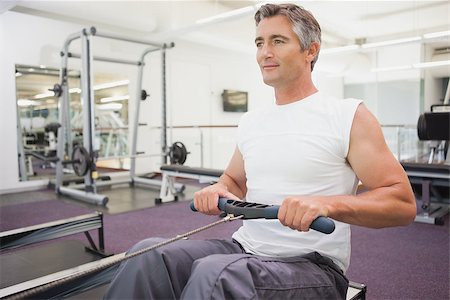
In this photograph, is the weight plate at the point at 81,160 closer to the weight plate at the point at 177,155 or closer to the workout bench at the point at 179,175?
the workout bench at the point at 179,175

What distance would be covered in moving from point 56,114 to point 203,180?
10.4ft

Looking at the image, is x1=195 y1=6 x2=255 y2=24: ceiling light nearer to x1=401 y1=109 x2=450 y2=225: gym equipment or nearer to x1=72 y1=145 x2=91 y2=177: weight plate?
x1=401 y1=109 x2=450 y2=225: gym equipment

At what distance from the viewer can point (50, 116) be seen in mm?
5508

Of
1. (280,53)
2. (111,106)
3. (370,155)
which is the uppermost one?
(111,106)

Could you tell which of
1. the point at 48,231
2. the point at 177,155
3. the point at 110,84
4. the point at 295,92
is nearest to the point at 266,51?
the point at 295,92

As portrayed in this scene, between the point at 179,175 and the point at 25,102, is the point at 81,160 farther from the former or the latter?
the point at 25,102

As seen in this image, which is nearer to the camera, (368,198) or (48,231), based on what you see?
(368,198)

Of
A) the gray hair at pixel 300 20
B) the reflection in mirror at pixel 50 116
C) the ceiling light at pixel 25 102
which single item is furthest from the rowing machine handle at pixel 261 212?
the ceiling light at pixel 25 102

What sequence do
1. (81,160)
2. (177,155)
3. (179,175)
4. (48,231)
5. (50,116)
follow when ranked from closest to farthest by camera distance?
(48,231) < (179,175) < (81,160) < (177,155) < (50,116)

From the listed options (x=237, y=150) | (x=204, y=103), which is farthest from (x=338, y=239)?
(x=204, y=103)

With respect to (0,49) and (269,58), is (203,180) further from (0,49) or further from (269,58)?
(0,49)

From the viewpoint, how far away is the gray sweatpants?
0.75 meters

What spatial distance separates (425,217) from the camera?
10.6ft

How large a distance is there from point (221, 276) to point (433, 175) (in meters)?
3.06
